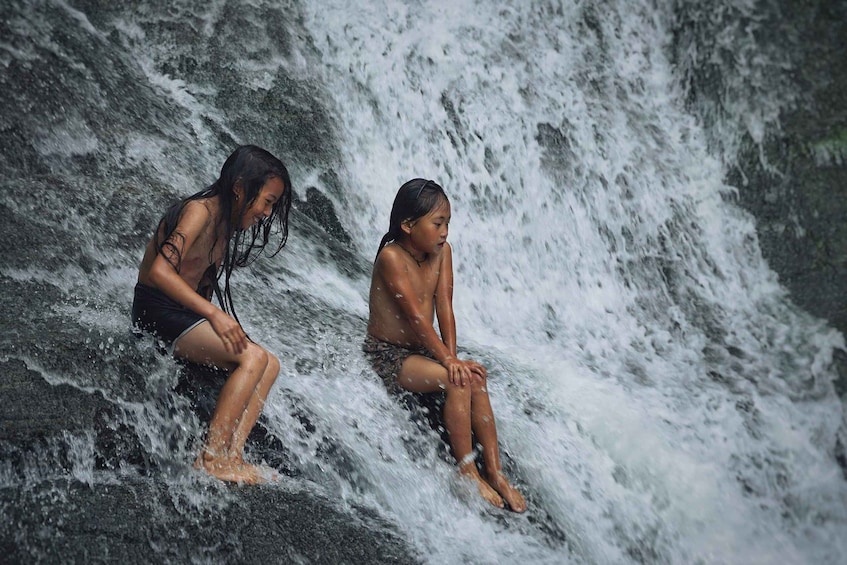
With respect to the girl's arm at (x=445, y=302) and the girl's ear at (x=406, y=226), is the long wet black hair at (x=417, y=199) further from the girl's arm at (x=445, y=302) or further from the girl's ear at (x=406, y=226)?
the girl's arm at (x=445, y=302)

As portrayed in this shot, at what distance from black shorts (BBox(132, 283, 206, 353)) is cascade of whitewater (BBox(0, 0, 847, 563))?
0.51 feet

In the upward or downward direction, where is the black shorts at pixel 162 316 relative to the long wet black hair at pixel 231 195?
downward

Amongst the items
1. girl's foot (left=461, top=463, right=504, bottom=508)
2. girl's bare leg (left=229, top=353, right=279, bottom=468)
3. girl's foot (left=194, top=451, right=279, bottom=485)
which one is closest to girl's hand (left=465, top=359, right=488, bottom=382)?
girl's foot (left=461, top=463, right=504, bottom=508)

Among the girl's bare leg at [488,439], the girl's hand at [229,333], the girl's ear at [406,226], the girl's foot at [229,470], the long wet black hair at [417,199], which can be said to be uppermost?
the long wet black hair at [417,199]

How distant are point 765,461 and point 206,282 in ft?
9.82

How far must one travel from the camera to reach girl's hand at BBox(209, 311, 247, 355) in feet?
10.6


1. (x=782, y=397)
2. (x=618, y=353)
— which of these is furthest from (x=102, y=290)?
(x=782, y=397)

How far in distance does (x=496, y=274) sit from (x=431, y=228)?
233 cm

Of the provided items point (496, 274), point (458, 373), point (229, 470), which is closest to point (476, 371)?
point (458, 373)

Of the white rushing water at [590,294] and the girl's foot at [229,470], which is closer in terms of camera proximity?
the girl's foot at [229,470]

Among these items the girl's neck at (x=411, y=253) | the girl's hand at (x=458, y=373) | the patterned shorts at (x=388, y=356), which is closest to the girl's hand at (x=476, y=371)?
the girl's hand at (x=458, y=373)

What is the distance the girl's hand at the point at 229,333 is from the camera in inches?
128

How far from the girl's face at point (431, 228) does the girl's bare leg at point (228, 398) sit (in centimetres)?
90

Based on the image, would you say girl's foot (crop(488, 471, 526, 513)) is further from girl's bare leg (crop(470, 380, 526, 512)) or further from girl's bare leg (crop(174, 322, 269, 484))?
girl's bare leg (crop(174, 322, 269, 484))
